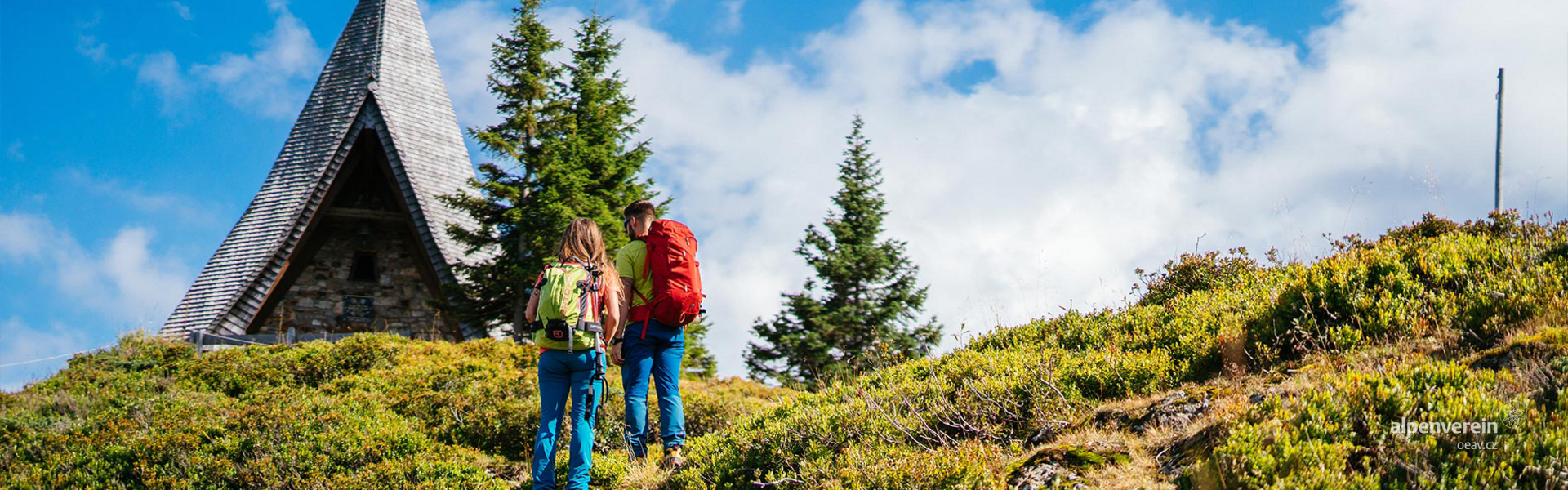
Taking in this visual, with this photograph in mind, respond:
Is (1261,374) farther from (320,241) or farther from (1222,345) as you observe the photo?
(320,241)

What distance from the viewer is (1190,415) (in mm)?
5223

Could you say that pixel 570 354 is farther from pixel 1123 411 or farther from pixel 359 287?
pixel 359 287

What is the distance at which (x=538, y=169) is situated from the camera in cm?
1936

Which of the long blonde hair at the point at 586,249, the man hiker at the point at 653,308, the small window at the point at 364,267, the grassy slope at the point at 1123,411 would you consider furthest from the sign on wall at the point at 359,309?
the long blonde hair at the point at 586,249

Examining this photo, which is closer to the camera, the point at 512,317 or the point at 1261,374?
the point at 1261,374

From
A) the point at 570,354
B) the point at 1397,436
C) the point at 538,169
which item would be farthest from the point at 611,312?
the point at 538,169

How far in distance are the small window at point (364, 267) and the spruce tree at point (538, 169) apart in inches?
81.0

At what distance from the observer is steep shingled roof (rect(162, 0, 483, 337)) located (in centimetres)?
1889

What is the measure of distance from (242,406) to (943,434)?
7662mm

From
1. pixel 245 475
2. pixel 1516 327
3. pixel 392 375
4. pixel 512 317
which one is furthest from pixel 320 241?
pixel 1516 327

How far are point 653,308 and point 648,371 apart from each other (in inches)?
18.5

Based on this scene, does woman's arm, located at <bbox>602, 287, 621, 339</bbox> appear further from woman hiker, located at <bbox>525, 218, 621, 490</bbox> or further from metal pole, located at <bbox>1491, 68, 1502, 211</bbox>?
metal pole, located at <bbox>1491, 68, 1502, 211</bbox>

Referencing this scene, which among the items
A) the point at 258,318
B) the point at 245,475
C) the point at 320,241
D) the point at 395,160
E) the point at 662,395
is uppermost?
the point at 395,160

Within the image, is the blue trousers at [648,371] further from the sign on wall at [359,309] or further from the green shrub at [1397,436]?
the sign on wall at [359,309]
